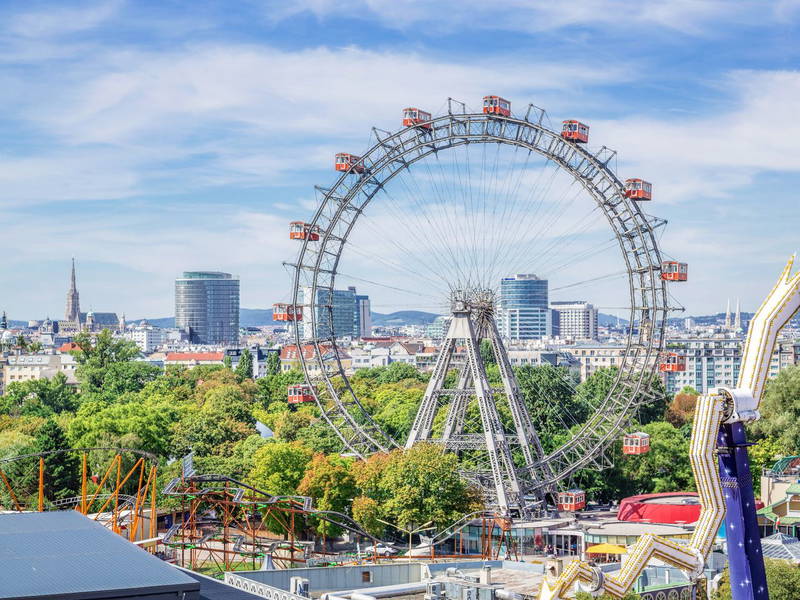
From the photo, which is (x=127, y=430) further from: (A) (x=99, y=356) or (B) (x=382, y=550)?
(A) (x=99, y=356)

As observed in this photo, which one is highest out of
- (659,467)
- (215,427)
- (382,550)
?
(215,427)

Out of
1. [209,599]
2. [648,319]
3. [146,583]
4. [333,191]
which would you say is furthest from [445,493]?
[146,583]

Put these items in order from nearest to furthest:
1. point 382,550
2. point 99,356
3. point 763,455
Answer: point 382,550
point 763,455
point 99,356

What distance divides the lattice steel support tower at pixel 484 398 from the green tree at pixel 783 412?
78.6ft

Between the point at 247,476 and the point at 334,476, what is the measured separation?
10504mm

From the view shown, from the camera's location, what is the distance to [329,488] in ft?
245

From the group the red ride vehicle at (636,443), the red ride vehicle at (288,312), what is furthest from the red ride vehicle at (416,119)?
the red ride vehicle at (636,443)

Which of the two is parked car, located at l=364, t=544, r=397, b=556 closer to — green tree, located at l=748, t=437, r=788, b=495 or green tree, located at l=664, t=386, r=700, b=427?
green tree, located at l=748, t=437, r=788, b=495

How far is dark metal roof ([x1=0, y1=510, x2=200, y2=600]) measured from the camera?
28.1 meters

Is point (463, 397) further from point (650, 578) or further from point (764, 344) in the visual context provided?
point (764, 344)

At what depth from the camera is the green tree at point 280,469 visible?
77812 millimetres

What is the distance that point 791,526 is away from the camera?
66000 mm

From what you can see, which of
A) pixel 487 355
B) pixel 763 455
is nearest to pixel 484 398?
pixel 763 455

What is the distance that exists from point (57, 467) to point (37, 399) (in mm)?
55047
